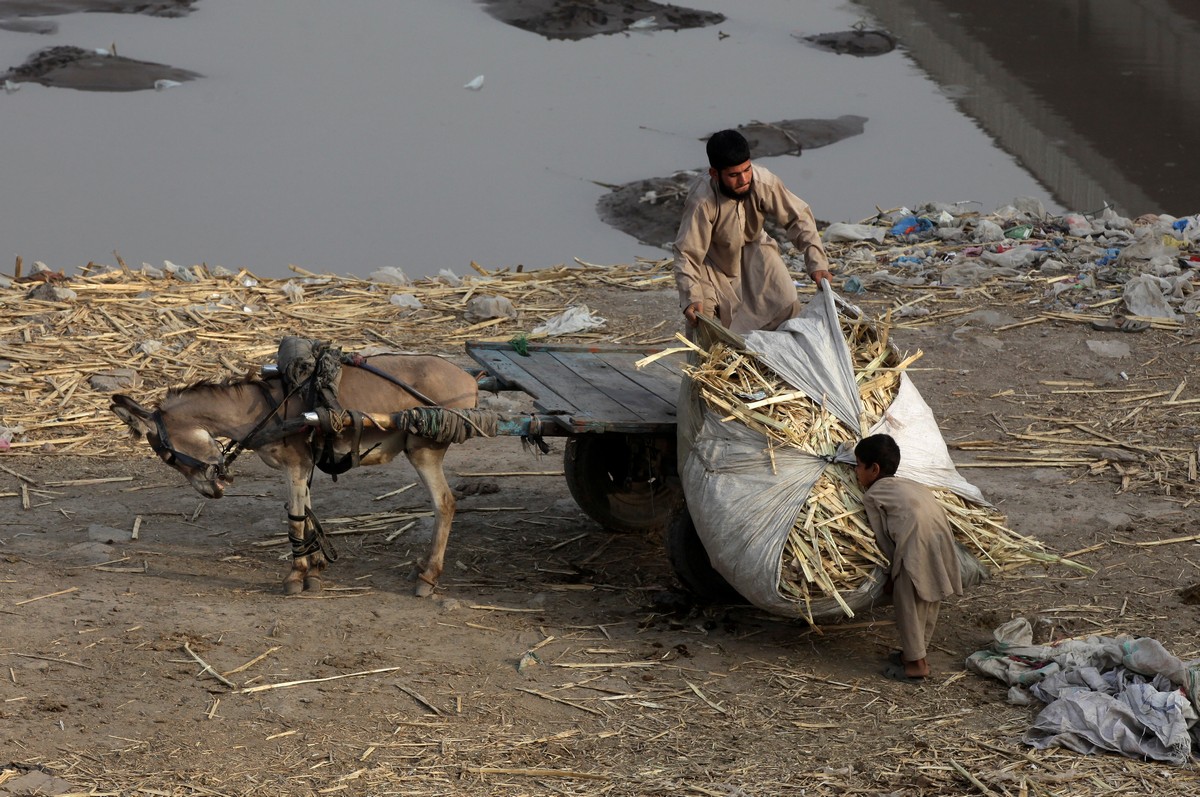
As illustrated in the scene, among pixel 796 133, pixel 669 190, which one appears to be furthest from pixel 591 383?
pixel 796 133

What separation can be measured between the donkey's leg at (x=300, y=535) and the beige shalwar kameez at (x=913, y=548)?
2.42m

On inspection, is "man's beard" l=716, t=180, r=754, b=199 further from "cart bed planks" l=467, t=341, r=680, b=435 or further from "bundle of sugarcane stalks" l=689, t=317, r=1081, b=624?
"cart bed planks" l=467, t=341, r=680, b=435

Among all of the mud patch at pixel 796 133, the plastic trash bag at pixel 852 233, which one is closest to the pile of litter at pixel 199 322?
the plastic trash bag at pixel 852 233

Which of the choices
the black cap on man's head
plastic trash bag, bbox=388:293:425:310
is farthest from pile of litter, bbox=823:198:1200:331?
the black cap on man's head

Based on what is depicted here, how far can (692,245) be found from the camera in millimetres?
6125

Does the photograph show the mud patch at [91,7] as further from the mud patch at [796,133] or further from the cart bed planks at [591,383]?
the cart bed planks at [591,383]

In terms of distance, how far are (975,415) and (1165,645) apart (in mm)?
3231

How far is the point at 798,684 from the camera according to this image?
5.08 m

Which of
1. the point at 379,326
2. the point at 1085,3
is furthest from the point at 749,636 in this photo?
the point at 1085,3

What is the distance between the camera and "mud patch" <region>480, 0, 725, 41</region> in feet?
61.1

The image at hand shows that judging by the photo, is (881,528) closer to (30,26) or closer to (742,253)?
(742,253)

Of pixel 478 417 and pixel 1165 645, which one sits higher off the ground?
pixel 478 417

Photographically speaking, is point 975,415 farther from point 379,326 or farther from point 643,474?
point 379,326

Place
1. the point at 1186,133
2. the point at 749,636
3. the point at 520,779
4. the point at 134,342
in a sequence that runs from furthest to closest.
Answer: the point at 1186,133
the point at 134,342
the point at 749,636
the point at 520,779
